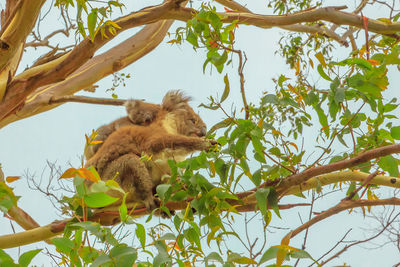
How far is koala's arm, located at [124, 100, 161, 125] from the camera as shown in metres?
3.45

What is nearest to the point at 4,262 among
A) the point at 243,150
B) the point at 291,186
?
the point at 243,150

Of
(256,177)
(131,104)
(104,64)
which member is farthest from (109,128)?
(256,177)

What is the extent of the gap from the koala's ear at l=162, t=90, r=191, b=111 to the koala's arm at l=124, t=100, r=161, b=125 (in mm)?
96

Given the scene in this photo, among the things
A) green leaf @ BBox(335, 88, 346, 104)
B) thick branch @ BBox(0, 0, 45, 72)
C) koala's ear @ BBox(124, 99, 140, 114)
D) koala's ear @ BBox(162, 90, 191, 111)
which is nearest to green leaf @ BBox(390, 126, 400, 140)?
green leaf @ BBox(335, 88, 346, 104)

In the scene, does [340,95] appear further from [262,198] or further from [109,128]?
[109,128]

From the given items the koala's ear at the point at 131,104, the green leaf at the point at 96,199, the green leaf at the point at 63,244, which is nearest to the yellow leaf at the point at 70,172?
the green leaf at the point at 96,199

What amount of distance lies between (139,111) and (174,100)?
1.02 feet

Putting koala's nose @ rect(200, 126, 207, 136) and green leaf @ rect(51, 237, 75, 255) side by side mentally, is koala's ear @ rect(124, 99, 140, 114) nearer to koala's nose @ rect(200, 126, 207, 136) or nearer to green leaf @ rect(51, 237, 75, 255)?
koala's nose @ rect(200, 126, 207, 136)

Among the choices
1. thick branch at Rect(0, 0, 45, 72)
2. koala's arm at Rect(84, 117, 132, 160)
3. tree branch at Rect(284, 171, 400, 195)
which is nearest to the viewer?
tree branch at Rect(284, 171, 400, 195)

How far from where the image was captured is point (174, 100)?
3.50 meters

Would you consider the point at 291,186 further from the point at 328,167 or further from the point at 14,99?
the point at 14,99

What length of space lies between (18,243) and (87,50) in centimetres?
106

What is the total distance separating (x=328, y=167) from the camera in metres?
1.43

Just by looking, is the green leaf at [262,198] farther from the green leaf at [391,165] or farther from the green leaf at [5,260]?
the green leaf at [5,260]
